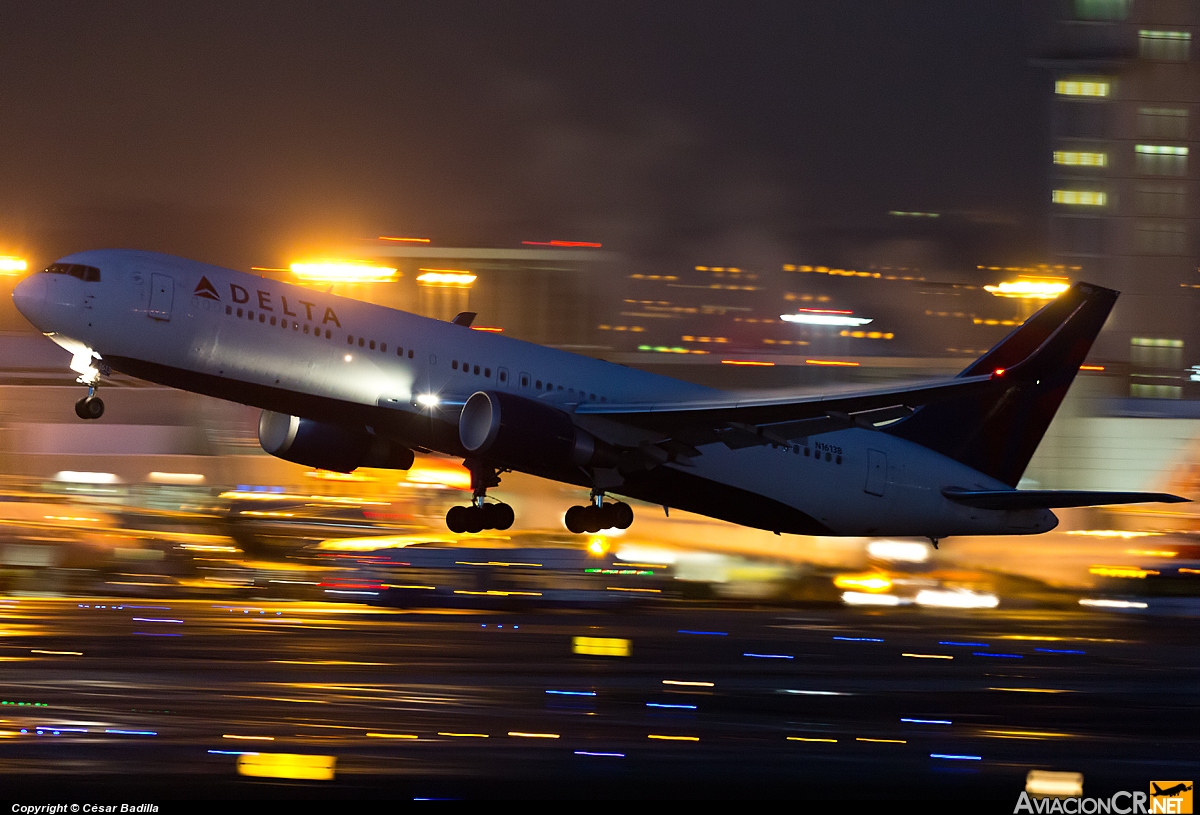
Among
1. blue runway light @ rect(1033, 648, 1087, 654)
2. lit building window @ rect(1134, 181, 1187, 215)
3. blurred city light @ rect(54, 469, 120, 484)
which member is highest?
lit building window @ rect(1134, 181, 1187, 215)

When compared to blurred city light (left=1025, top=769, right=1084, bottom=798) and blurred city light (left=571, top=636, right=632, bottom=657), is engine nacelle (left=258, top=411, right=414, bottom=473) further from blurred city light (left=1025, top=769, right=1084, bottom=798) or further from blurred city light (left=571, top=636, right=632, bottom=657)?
blurred city light (left=1025, top=769, right=1084, bottom=798)

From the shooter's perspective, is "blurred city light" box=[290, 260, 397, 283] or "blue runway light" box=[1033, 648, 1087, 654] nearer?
"blue runway light" box=[1033, 648, 1087, 654]

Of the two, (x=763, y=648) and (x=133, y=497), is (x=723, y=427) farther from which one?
(x=133, y=497)

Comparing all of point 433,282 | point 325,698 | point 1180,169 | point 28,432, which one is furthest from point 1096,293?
point 433,282

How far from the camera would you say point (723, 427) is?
3225 centimetres

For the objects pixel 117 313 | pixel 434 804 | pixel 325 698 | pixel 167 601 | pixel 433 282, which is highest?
pixel 433 282

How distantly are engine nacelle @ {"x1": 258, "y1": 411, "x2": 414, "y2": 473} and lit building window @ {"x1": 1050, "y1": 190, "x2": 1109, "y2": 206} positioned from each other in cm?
10596

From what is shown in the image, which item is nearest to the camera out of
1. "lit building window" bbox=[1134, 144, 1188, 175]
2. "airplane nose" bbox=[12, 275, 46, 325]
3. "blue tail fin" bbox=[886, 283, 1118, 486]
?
"airplane nose" bbox=[12, 275, 46, 325]

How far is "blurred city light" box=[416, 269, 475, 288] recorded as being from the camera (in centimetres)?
14000

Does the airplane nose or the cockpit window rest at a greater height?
the cockpit window

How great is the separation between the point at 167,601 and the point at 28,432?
5554 centimetres

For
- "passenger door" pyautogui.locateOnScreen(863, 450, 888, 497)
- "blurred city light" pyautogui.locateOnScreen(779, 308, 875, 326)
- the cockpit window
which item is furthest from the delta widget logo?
"blurred city light" pyautogui.locateOnScreen(779, 308, 875, 326)

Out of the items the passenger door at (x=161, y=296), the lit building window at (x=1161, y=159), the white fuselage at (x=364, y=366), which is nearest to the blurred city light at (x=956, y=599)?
the white fuselage at (x=364, y=366)

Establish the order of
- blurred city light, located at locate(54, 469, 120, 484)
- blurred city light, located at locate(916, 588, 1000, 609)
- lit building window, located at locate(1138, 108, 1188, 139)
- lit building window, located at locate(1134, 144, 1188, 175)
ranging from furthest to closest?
1. lit building window, located at locate(1134, 144, 1188, 175)
2. lit building window, located at locate(1138, 108, 1188, 139)
3. blurred city light, located at locate(54, 469, 120, 484)
4. blurred city light, located at locate(916, 588, 1000, 609)
